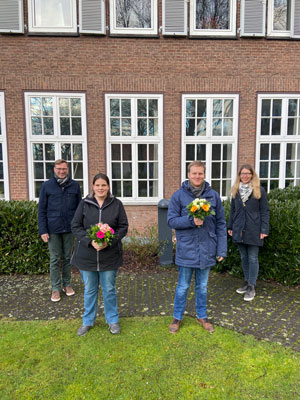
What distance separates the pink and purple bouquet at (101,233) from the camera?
295cm

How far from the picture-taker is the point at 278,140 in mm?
8469

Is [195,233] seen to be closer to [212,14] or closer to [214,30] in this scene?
[214,30]

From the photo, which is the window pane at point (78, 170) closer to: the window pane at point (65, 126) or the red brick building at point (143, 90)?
the red brick building at point (143, 90)

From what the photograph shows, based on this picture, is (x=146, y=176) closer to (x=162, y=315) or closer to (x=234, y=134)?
(x=234, y=134)

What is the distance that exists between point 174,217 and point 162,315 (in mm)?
1455

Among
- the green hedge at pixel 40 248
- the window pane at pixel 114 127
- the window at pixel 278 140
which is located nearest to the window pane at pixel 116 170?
the window pane at pixel 114 127

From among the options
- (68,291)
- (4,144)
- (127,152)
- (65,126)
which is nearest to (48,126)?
(65,126)

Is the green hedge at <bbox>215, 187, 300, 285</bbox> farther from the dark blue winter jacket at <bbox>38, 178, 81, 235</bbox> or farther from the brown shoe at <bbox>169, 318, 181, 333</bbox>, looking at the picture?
the dark blue winter jacket at <bbox>38, 178, 81, 235</bbox>

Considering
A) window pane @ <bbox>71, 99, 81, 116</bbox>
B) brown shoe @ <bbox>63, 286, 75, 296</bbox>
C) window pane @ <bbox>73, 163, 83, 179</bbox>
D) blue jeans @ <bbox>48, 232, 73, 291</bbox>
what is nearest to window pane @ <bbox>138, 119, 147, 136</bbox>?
window pane @ <bbox>71, 99, 81, 116</bbox>

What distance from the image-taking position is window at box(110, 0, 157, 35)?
7723mm

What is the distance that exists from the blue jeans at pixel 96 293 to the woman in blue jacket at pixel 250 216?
2.00 metres

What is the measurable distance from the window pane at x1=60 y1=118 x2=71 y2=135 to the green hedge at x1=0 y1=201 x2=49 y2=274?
3.52 metres

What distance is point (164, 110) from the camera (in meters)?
8.03

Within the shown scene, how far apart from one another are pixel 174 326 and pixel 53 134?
6.64 meters
